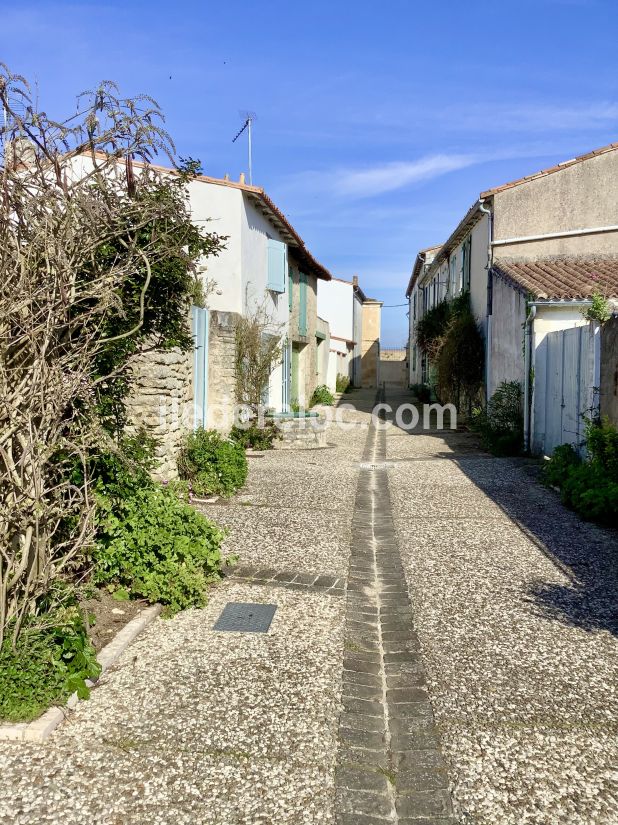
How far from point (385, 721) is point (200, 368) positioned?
741cm

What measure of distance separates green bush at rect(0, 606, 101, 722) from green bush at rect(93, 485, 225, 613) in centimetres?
102

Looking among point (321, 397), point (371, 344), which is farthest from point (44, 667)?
point (371, 344)

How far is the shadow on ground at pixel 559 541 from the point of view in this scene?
4.64 meters

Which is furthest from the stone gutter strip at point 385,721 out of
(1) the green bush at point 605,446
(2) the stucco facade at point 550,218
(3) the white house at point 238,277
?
(2) the stucco facade at point 550,218

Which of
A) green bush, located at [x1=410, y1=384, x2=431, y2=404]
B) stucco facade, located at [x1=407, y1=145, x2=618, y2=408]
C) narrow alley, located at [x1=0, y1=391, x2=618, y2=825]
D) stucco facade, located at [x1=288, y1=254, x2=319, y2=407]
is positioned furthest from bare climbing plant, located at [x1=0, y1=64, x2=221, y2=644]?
green bush, located at [x1=410, y1=384, x2=431, y2=404]

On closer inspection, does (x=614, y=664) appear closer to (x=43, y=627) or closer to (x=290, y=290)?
(x=43, y=627)

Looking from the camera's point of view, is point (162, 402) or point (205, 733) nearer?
point (205, 733)

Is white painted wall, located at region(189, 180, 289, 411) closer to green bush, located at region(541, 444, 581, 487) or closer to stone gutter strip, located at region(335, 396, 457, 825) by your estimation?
green bush, located at region(541, 444, 581, 487)

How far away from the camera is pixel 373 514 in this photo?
7.70 meters

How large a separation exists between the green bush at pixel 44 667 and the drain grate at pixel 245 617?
1001 mm

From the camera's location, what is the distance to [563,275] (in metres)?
13.3

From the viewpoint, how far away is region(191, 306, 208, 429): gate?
9750mm

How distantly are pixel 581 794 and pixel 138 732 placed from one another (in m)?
1.85

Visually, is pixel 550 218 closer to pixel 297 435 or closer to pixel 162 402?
pixel 297 435
